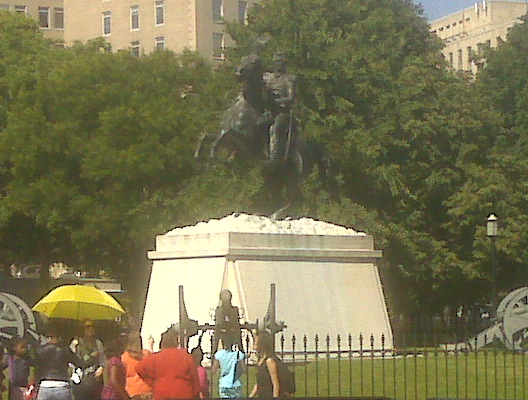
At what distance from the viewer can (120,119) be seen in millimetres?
39250

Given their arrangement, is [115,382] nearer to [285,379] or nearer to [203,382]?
[203,382]

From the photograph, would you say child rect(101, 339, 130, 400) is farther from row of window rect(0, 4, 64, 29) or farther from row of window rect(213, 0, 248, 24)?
row of window rect(0, 4, 64, 29)

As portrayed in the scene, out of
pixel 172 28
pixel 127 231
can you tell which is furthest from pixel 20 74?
pixel 172 28

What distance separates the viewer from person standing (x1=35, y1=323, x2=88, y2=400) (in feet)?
41.2

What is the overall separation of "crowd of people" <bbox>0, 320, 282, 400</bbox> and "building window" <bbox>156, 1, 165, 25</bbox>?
214ft

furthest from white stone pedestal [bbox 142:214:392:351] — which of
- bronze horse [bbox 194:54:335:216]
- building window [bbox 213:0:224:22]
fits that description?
building window [bbox 213:0:224:22]

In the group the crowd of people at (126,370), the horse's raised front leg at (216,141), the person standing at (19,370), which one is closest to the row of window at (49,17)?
the horse's raised front leg at (216,141)

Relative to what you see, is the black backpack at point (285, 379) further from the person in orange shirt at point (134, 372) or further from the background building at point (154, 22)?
the background building at point (154, 22)

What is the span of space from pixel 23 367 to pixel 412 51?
106ft

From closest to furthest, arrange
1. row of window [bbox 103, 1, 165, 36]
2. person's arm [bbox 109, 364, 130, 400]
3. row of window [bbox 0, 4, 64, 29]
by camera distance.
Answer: person's arm [bbox 109, 364, 130, 400] → row of window [bbox 103, 1, 165, 36] → row of window [bbox 0, 4, 64, 29]

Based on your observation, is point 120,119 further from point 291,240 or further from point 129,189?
point 291,240

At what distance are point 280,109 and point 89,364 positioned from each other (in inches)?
395

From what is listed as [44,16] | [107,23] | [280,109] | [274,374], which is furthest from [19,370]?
[44,16]

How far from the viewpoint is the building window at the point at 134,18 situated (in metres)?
80.4
